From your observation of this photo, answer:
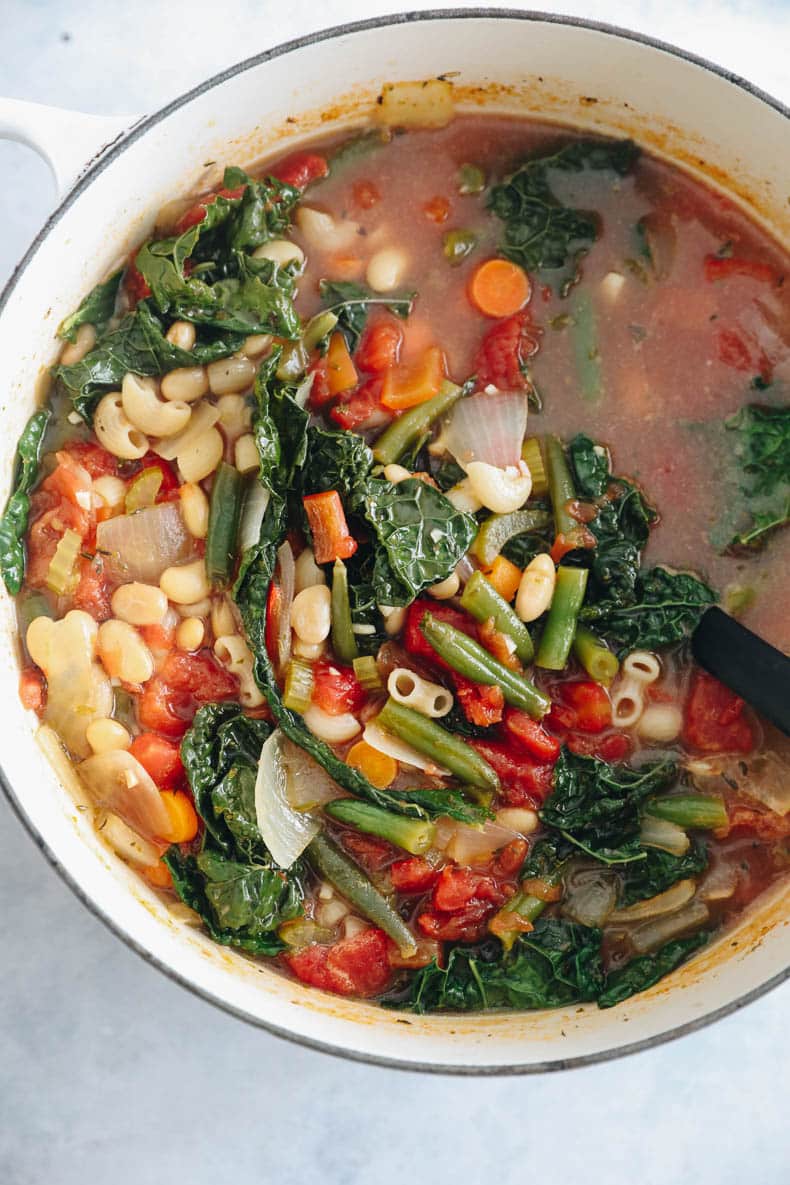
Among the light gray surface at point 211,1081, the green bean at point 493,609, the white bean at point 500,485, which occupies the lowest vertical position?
the light gray surface at point 211,1081

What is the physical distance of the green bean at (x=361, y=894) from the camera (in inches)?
117

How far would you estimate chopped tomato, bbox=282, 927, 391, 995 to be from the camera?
3.00 meters

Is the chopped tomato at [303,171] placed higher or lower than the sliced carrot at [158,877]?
higher

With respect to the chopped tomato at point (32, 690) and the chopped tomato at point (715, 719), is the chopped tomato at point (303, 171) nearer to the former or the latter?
the chopped tomato at point (32, 690)

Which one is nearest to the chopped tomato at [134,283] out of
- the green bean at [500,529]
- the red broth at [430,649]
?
the red broth at [430,649]

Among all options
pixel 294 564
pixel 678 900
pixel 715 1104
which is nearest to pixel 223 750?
pixel 294 564

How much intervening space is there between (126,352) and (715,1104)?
257cm

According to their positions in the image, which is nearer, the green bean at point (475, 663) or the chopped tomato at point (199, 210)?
the green bean at point (475, 663)

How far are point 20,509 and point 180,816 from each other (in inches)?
34.7

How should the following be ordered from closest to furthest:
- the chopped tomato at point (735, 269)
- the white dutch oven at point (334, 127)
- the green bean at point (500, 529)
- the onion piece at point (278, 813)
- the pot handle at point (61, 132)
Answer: the pot handle at point (61, 132)
the white dutch oven at point (334, 127)
the onion piece at point (278, 813)
the green bean at point (500, 529)
the chopped tomato at point (735, 269)

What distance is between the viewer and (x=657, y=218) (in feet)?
10.3

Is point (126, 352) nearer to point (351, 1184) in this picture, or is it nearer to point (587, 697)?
point (587, 697)

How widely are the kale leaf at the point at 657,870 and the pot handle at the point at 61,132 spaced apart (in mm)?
2172

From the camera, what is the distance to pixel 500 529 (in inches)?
119
